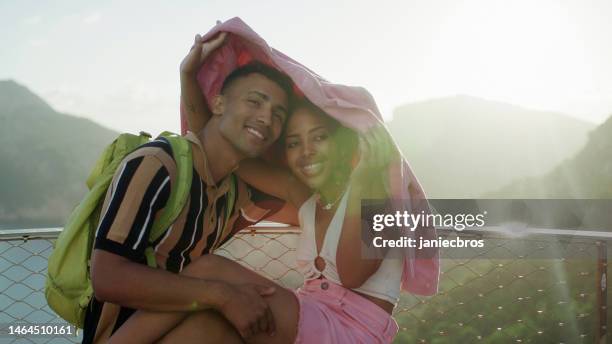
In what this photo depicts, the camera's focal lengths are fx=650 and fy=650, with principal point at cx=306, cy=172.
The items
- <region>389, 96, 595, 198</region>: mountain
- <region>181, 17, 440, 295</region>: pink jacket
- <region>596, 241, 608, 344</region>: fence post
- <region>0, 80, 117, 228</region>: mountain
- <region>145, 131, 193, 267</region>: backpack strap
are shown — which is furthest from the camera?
<region>0, 80, 117, 228</region>: mountain

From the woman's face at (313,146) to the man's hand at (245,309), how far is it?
40 centimetres

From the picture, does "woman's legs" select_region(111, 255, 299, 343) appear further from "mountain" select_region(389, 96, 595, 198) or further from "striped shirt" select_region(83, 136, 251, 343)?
"mountain" select_region(389, 96, 595, 198)

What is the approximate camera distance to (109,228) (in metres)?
1.48

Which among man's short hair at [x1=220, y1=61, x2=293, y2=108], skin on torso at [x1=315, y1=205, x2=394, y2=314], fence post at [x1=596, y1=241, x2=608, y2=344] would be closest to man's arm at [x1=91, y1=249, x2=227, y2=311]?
skin on torso at [x1=315, y1=205, x2=394, y2=314]

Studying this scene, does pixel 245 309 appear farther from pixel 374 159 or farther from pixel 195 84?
pixel 195 84

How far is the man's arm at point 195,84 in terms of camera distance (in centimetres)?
172

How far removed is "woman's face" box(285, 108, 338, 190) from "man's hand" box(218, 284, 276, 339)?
402 millimetres

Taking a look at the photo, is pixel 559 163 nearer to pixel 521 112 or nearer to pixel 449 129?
pixel 521 112

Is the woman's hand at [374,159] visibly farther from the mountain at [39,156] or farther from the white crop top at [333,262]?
the mountain at [39,156]

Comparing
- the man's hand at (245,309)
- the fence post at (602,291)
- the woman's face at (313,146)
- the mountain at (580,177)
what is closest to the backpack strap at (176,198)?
the man's hand at (245,309)

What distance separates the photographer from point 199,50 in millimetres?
1722

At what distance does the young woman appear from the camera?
1.50 meters

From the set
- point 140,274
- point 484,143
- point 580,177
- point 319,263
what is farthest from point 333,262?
point 484,143

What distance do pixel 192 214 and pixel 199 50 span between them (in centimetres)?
44
